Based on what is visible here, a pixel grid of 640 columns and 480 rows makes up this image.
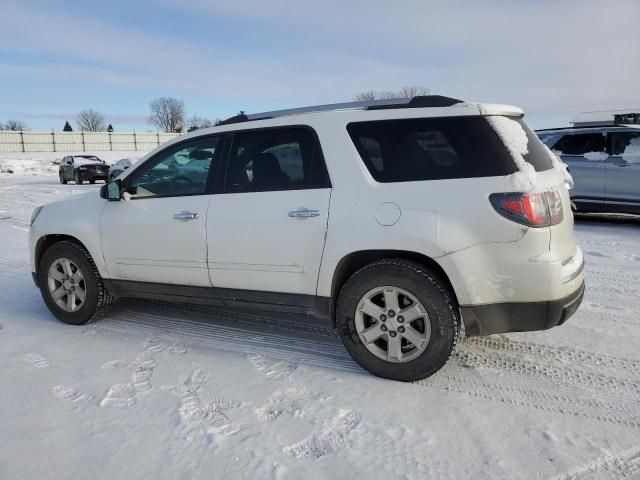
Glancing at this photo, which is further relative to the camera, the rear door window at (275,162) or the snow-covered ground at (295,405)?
the rear door window at (275,162)

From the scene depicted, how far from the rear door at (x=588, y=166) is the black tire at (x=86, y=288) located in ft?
26.2

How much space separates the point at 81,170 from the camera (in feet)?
76.0

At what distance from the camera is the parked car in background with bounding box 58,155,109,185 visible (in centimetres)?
2322

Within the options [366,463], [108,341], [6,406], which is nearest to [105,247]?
[108,341]

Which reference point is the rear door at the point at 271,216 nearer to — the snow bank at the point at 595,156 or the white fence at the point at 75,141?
the snow bank at the point at 595,156

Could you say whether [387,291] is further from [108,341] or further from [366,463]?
[108,341]

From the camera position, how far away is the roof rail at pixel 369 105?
3344mm

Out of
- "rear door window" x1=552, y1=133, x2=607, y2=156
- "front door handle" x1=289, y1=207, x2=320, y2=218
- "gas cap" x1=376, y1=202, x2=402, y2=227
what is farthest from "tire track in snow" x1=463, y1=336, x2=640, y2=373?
"rear door window" x1=552, y1=133, x2=607, y2=156

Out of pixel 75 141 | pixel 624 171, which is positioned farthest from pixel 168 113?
pixel 624 171

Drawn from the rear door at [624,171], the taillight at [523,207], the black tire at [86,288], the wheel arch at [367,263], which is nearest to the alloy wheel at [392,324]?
the wheel arch at [367,263]

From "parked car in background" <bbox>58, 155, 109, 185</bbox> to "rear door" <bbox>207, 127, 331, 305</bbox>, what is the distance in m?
21.9

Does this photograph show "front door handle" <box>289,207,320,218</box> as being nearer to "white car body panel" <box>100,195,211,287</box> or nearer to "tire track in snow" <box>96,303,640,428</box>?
"white car body panel" <box>100,195,211,287</box>

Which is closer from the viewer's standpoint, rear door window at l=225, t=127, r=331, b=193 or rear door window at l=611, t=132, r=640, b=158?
rear door window at l=225, t=127, r=331, b=193

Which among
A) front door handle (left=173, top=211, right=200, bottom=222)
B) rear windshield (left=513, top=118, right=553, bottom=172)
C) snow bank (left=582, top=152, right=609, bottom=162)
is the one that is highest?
snow bank (left=582, top=152, right=609, bottom=162)
